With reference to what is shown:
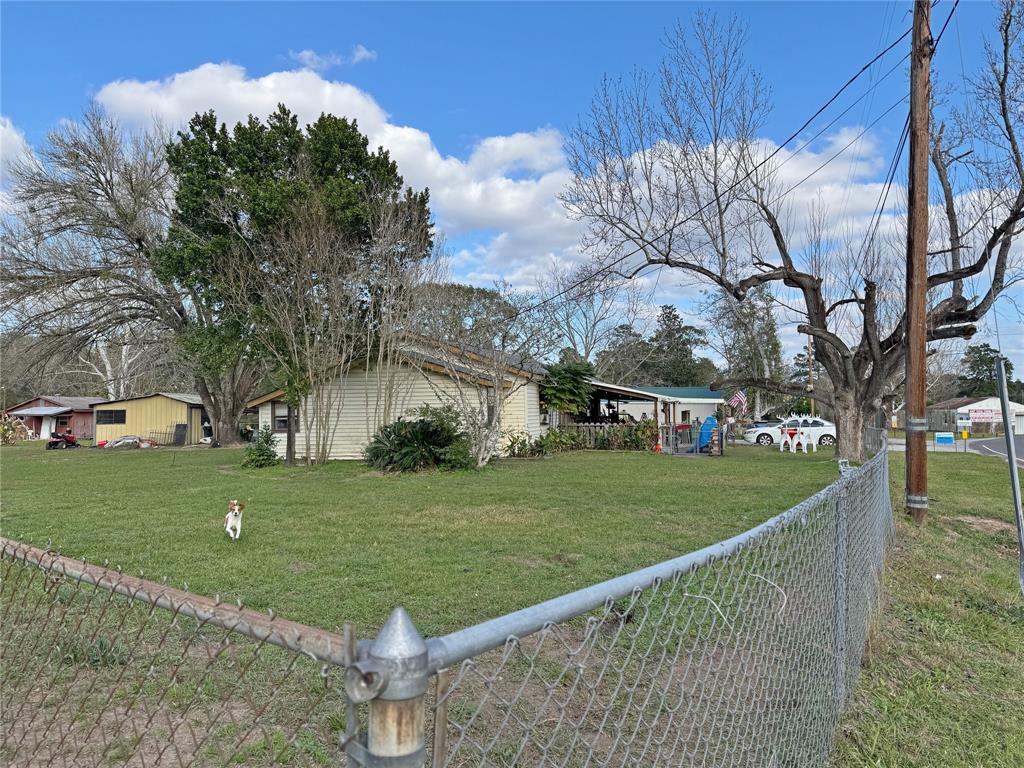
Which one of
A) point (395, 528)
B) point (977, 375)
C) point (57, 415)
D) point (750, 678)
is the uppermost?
point (977, 375)

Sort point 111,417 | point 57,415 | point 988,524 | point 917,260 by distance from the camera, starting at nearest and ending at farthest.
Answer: point 917,260 → point 988,524 → point 111,417 → point 57,415

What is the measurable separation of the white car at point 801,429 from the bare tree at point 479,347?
14.2 metres

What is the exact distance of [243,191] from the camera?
18500 millimetres

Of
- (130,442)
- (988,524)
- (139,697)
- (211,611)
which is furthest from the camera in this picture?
(130,442)

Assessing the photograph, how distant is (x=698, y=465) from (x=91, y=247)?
934 inches

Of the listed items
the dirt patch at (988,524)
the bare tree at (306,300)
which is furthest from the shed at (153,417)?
the dirt patch at (988,524)

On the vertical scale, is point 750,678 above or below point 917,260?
below

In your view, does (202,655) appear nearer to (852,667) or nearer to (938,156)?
(852,667)

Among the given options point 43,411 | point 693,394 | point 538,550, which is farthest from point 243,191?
point 43,411

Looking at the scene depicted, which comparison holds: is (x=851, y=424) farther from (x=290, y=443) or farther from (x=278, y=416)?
(x=278, y=416)

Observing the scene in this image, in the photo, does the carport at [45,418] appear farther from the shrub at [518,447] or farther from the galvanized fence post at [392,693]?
the galvanized fence post at [392,693]

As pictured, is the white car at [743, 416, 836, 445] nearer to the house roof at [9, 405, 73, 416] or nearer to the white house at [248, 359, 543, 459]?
the white house at [248, 359, 543, 459]

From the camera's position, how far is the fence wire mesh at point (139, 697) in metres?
2.32

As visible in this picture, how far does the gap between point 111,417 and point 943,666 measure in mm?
39469
